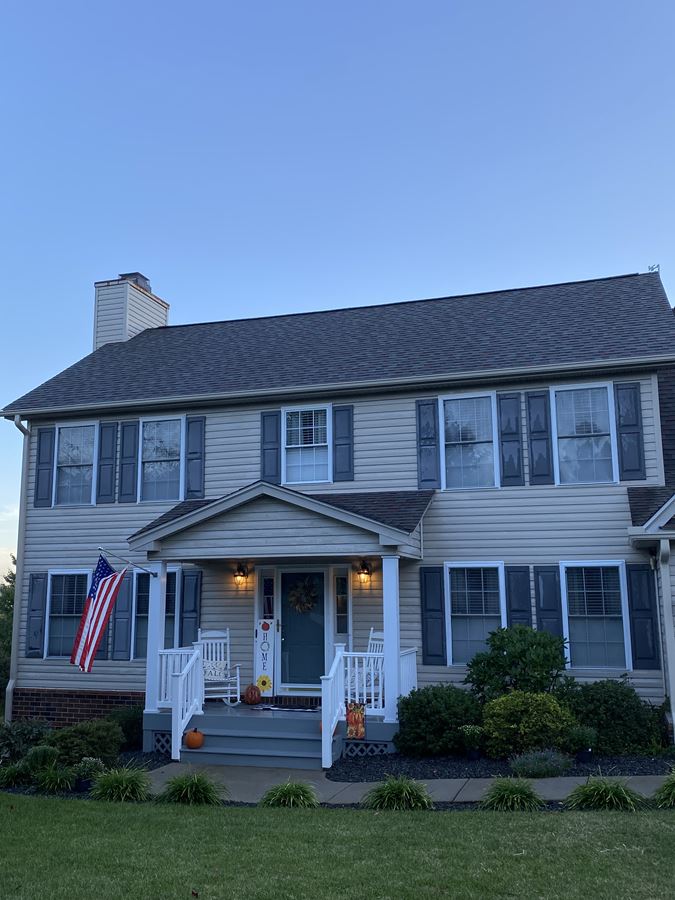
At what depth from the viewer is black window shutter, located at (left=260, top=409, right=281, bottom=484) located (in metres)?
13.6

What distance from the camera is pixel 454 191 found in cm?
1841

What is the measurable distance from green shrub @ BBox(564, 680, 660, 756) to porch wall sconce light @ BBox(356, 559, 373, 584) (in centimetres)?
350

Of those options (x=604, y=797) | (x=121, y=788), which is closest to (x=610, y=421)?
(x=604, y=797)

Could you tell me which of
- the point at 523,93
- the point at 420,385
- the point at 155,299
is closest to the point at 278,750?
the point at 420,385

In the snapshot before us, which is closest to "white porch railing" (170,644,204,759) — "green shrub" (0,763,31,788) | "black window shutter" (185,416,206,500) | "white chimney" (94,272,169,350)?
"green shrub" (0,763,31,788)

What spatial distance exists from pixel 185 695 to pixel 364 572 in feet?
10.9

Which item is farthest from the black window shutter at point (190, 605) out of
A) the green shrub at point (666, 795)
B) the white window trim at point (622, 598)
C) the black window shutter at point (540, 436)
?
the green shrub at point (666, 795)

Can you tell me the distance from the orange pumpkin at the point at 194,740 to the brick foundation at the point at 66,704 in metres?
2.70

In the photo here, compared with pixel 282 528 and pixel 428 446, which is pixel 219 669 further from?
pixel 428 446

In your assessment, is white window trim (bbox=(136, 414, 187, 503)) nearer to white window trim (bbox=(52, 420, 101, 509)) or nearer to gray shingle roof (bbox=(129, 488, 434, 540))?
gray shingle roof (bbox=(129, 488, 434, 540))

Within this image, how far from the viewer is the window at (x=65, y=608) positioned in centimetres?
1416

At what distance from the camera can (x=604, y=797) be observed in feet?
25.0

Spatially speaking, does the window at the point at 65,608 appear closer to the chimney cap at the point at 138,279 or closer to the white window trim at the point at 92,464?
the white window trim at the point at 92,464

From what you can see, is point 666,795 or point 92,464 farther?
point 92,464
